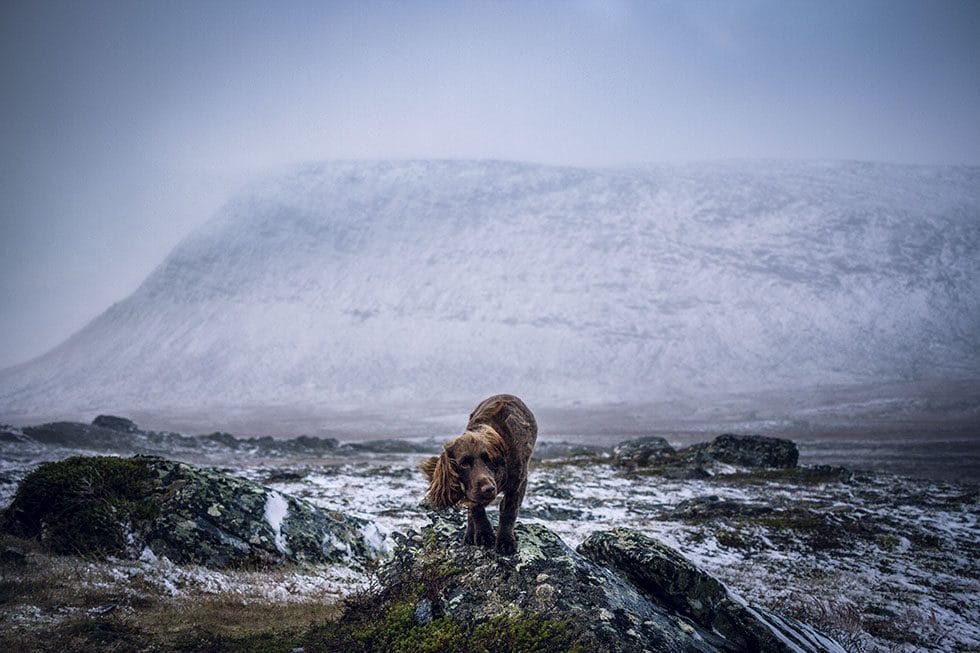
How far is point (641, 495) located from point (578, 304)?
73162mm

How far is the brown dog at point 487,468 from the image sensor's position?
5066 mm

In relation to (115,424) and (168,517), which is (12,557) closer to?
(168,517)

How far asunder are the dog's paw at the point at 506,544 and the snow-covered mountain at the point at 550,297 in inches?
2998

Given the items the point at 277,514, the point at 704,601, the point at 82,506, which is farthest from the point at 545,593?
the point at 82,506

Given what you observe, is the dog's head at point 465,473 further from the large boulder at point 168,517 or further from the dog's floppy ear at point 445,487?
the large boulder at point 168,517

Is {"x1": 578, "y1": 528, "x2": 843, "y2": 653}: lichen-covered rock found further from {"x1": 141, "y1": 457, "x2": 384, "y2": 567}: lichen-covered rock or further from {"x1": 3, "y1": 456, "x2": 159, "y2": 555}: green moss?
{"x1": 3, "y1": 456, "x2": 159, "y2": 555}: green moss

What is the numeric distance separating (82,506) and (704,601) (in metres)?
10.7

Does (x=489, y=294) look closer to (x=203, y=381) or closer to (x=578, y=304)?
(x=578, y=304)

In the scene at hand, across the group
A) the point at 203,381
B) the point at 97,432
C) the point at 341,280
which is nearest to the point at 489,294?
the point at 341,280

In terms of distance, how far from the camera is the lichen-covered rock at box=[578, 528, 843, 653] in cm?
565

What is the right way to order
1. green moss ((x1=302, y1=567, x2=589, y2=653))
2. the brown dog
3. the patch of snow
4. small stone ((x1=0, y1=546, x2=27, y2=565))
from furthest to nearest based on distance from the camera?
the patch of snow, small stone ((x1=0, y1=546, x2=27, y2=565)), the brown dog, green moss ((x1=302, y1=567, x2=589, y2=653))

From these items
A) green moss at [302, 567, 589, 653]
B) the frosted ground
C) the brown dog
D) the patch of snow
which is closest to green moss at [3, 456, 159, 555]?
the frosted ground

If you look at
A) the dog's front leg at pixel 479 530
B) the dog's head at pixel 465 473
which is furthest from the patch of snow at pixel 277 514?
the dog's head at pixel 465 473

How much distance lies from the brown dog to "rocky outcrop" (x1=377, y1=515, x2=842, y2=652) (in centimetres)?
30
